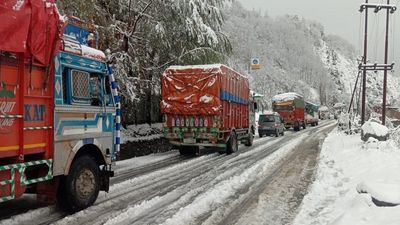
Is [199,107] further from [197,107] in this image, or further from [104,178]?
[104,178]

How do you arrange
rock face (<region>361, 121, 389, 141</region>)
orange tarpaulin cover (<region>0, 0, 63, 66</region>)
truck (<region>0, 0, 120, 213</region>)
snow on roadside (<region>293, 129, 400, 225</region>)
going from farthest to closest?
rock face (<region>361, 121, 389, 141</region>) < snow on roadside (<region>293, 129, 400, 225</region>) < truck (<region>0, 0, 120, 213</region>) < orange tarpaulin cover (<region>0, 0, 63, 66</region>)

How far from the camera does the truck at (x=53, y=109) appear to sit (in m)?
6.46

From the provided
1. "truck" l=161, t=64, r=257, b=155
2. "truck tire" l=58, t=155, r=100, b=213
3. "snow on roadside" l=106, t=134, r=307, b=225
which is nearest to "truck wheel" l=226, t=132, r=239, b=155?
"truck" l=161, t=64, r=257, b=155

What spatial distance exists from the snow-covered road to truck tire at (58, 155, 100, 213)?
6.9 inches

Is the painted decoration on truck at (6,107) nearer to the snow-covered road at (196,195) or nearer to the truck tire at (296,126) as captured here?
the snow-covered road at (196,195)

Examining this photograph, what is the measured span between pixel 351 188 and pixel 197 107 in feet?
30.5

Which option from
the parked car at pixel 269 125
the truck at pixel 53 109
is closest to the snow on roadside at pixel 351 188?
the truck at pixel 53 109

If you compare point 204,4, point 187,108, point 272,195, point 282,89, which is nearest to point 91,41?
point 272,195

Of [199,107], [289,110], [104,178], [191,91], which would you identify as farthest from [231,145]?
[289,110]

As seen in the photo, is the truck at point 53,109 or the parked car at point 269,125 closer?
the truck at point 53,109

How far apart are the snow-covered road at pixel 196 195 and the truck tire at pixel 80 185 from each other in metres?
0.17

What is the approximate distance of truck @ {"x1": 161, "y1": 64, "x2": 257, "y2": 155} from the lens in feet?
59.7

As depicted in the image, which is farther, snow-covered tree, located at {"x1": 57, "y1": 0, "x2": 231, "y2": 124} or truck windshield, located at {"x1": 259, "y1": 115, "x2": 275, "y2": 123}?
truck windshield, located at {"x1": 259, "y1": 115, "x2": 275, "y2": 123}

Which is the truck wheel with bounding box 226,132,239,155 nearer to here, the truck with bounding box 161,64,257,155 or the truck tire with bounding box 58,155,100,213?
the truck with bounding box 161,64,257,155
